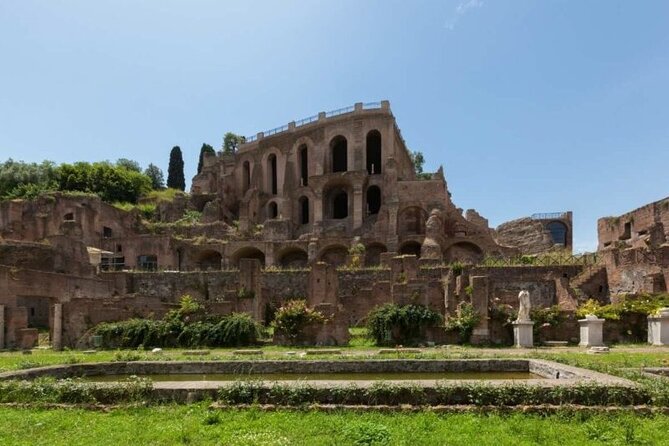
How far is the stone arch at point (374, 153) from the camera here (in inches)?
2250

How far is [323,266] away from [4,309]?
49.3 ft

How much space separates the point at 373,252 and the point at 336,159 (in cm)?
1813

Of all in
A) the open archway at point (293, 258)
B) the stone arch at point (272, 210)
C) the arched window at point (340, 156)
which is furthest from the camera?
the stone arch at point (272, 210)

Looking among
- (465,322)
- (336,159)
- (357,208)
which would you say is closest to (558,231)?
(357,208)

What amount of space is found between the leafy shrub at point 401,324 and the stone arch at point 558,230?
1601 inches

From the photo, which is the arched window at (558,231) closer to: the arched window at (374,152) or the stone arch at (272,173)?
the arched window at (374,152)

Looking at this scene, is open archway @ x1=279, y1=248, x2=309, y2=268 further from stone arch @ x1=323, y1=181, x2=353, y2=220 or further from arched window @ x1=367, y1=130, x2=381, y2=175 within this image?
arched window @ x1=367, y1=130, x2=381, y2=175

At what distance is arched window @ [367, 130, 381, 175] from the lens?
57156 millimetres

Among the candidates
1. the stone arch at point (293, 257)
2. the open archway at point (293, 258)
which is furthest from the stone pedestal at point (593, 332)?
the open archway at point (293, 258)

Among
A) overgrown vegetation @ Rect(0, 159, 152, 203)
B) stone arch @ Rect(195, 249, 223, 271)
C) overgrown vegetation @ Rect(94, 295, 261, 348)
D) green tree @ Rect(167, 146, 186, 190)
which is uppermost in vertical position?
green tree @ Rect(167, 146, 186, 190)

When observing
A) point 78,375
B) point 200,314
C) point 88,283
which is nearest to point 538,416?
point 78,375

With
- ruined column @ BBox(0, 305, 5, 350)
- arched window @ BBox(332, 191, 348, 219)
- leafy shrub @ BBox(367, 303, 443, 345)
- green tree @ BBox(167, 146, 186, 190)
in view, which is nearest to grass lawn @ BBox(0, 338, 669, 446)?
leafy shrub @ BBox(367, 303, 443, 345)

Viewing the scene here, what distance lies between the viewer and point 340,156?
199 feet

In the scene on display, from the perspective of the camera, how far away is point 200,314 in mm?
22438
